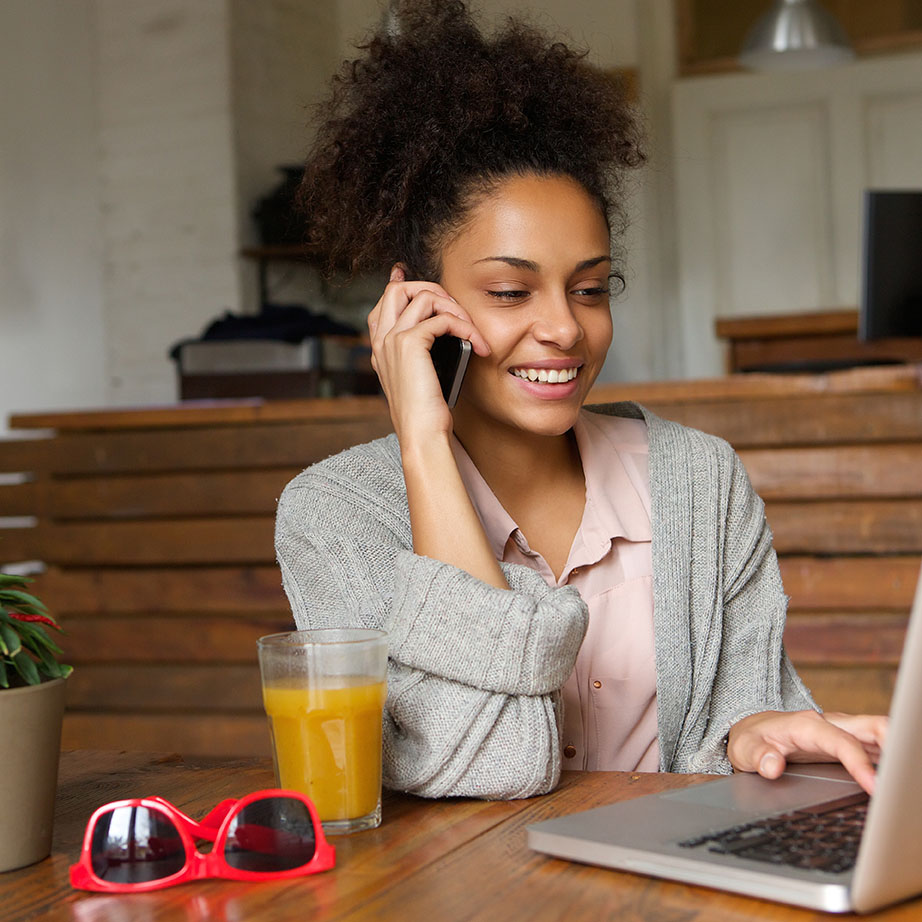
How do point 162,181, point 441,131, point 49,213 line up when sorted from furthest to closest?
point 162,181
point 49,213
point 441,131

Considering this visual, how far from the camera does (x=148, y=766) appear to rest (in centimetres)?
112

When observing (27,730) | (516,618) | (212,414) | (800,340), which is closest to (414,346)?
(516,618)

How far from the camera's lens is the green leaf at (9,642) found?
77 cm

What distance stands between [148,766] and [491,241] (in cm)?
64

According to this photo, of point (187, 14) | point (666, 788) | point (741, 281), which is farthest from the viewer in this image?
point (741, 281)

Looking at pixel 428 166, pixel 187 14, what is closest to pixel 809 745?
pixel 428 166

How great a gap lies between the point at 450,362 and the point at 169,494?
1781 mm

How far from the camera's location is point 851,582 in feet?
8.10

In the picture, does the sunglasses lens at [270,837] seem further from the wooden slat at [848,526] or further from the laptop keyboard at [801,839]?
the wooden slat at [848,526]

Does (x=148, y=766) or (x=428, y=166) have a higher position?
(x=428, y=166)

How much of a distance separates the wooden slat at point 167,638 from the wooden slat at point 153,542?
14 centimetres

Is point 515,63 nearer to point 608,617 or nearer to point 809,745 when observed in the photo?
point 608,617

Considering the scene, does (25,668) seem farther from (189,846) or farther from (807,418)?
(807,418)

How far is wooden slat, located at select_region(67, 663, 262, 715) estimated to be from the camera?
281 cm
